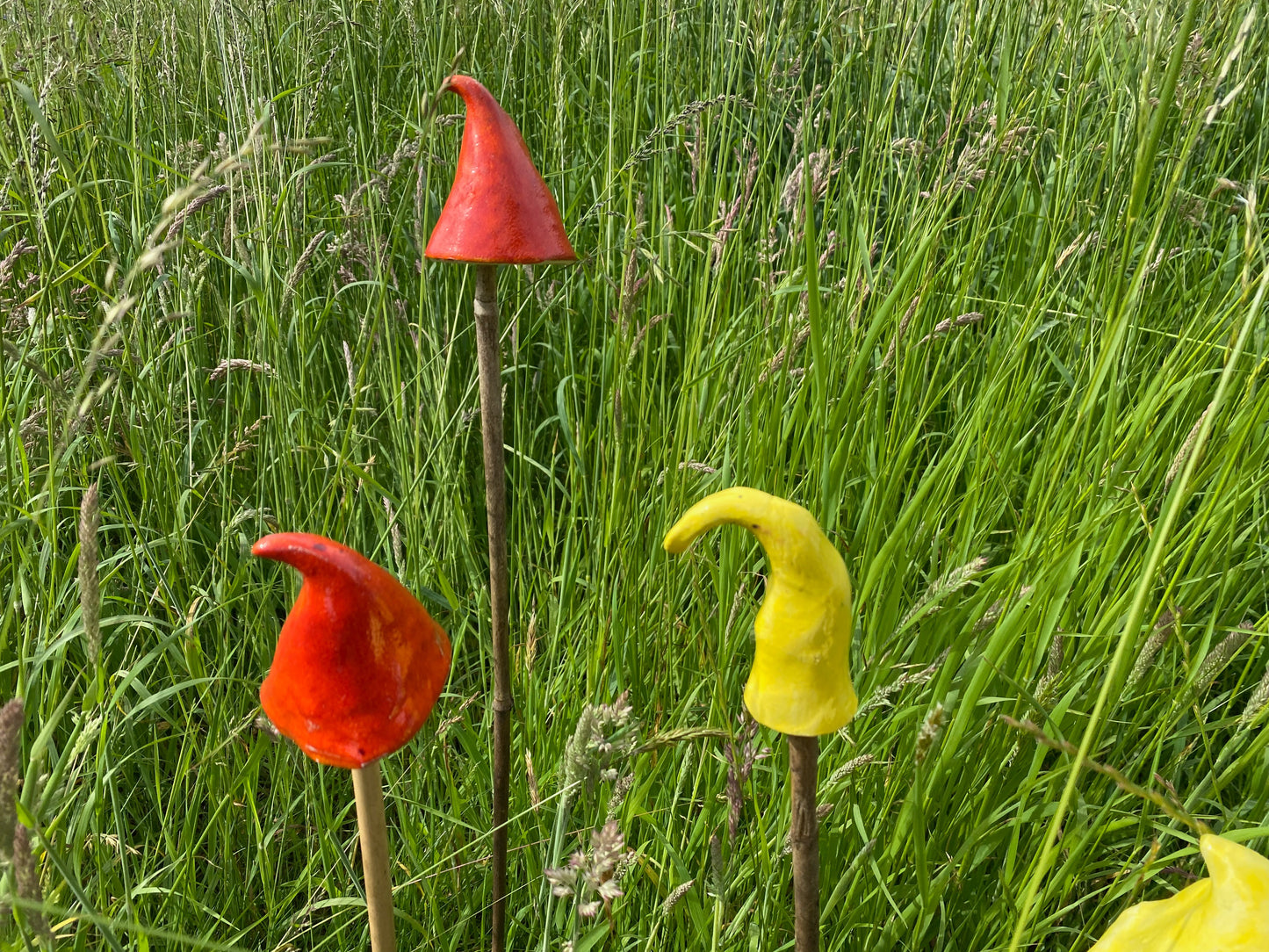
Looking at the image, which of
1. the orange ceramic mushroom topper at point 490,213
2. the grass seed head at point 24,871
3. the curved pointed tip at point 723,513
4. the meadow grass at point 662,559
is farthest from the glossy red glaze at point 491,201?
the grass seed head at point 24,871

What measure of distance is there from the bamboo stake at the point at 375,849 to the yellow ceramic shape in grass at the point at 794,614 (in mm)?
242

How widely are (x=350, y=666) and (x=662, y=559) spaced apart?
0.76 meters

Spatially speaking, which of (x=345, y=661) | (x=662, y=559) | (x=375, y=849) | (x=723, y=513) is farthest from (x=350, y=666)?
(x=662, y=559)

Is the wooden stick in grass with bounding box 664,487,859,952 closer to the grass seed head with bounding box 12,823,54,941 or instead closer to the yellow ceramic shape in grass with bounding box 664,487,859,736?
the yellow ceramic shape in grass with bounding box 664,487,859,736

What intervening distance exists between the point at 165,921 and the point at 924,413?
1137mm

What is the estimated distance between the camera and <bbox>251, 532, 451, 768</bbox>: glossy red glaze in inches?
21.9

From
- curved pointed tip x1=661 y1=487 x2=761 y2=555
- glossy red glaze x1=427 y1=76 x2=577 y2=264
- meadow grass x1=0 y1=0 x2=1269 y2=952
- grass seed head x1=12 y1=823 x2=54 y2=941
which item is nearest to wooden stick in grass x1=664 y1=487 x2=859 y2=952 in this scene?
curved pointed tip x1=661 y1=487 x2=761 y2=555

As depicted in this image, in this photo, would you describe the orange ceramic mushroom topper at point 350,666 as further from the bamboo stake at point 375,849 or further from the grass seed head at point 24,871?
the grass seed head at point 24,871

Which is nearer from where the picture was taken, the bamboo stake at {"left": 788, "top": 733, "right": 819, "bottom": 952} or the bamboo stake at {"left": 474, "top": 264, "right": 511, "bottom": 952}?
the bamboo stake at {"left": 788, "top": 733, "right": 819, "bottom": 952}

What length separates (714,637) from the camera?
1.27 meters

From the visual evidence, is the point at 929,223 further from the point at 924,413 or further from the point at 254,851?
the point at 254,851

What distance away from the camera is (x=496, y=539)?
2.74ft

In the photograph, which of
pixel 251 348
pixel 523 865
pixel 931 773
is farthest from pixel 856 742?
pixel 251 348

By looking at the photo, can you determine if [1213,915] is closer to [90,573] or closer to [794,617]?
[794,617]
